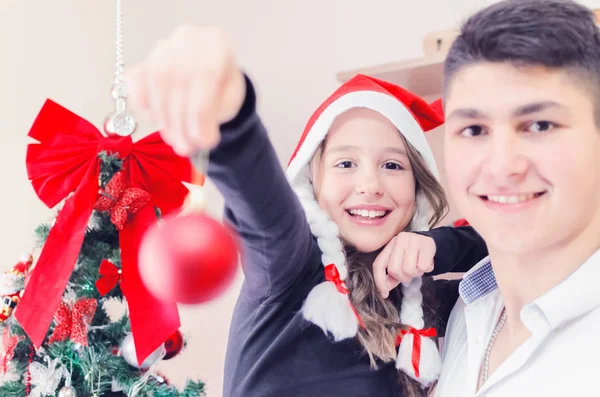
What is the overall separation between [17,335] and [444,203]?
0.83 metres

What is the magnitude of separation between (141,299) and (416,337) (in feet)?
1.64

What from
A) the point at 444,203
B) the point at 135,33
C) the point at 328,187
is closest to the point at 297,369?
the point at 328,187

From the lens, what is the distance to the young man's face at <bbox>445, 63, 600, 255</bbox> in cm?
65

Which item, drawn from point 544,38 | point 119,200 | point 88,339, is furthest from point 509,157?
point 88,339

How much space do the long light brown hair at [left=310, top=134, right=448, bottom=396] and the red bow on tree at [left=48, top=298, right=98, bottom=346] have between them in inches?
18.6

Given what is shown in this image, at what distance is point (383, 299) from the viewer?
0.93 metres

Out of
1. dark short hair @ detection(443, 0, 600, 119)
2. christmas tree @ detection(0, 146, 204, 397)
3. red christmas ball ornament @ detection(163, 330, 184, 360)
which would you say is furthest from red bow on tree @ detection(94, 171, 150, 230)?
dark short hair @ detection(443, 0, 600, 119)

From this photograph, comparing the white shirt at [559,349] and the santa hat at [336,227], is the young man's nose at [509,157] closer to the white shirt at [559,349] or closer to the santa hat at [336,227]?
the white shirt at [559,349]

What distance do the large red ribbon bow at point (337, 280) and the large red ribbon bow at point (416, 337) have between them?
0.29 feet

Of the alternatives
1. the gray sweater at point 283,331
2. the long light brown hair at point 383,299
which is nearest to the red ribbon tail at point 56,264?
the gray sweater at point 283,331

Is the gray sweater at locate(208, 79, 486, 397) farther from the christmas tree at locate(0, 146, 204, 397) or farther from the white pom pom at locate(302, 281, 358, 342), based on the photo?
the christmas tree at locate(0, 146, 204, 397)

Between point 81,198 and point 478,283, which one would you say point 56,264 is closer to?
point 81,198

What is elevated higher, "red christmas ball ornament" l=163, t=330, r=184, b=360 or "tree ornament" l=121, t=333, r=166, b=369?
"tree ornament" l=121, t=333, r=166, b=369

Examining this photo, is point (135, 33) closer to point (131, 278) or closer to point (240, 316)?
point (131, 278)
